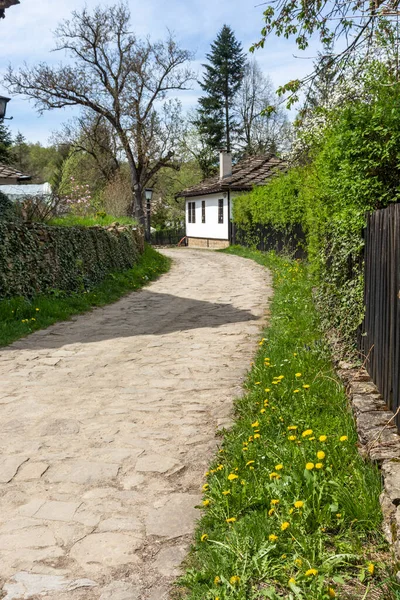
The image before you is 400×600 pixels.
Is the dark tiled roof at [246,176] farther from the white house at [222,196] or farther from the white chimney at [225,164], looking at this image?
the white chimney at [225,164]

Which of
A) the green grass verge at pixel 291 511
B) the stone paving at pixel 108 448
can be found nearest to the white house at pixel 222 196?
the stone paving at pixel 108 448

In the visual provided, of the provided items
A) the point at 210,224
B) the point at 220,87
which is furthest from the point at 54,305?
the point at 220,87

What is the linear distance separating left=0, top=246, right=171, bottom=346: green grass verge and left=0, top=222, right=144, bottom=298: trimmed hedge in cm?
24

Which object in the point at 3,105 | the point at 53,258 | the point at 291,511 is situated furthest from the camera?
the point at 53,258

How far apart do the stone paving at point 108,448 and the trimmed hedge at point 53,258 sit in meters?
1.75

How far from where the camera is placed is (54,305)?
36.0 feet

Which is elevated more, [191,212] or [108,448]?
[191,212]

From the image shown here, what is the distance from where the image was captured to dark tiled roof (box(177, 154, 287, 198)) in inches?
1310

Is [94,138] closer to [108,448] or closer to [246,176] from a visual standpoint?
[246,176]

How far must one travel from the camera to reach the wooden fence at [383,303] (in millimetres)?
4023

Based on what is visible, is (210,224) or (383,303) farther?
(210,224)

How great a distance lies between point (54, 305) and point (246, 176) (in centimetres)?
2579

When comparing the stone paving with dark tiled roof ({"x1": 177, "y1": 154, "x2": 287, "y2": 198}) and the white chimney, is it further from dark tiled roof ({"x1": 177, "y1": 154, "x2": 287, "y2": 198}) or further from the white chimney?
the white chimney

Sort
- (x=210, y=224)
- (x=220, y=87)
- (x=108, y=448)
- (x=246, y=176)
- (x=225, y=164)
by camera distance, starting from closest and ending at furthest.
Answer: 1. (x=108, y=448)
2. (x=246, y=176)
3. (x=225, y=164)
4. (x=210, y=224)
5. (x=220, y=87)
